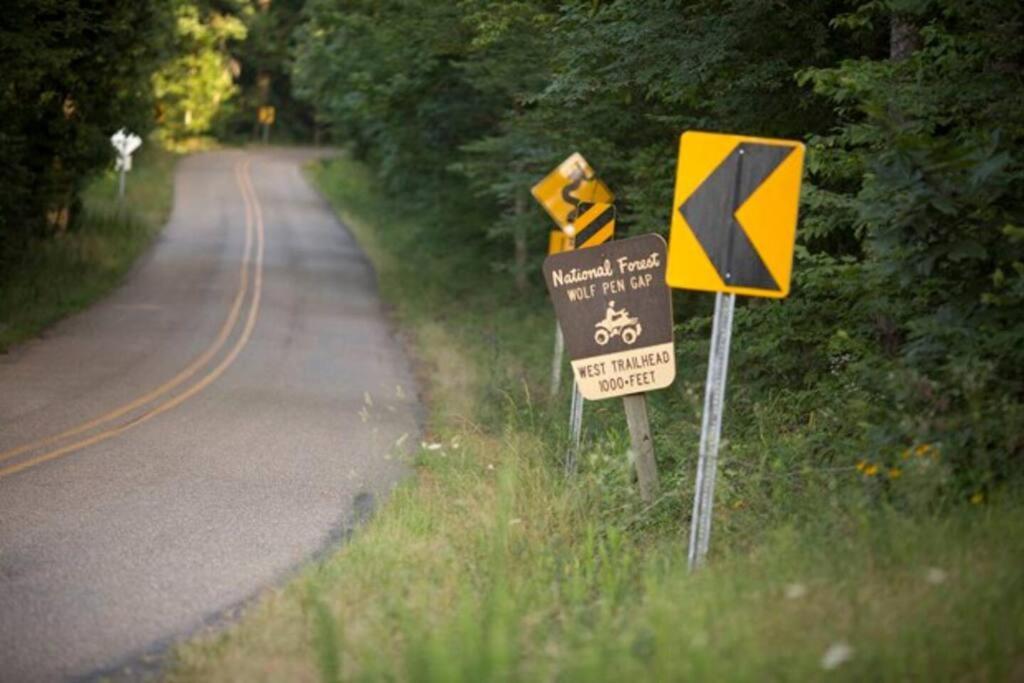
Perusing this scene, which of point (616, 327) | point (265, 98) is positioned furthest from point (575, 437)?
point (265, 98)

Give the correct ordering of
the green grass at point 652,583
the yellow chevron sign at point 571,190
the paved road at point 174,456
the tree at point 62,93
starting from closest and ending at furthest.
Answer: the green grass at point 652,583
the paved road at point 174,456
the yellow chevron sign at point 571,190
the tree at point 62,93

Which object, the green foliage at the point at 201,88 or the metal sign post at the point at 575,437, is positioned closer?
the metal sign post at the point at 575,437

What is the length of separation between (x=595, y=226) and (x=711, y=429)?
4662 mm

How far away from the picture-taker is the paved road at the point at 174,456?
284 inches

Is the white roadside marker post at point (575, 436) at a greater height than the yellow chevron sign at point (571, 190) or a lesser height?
lesser

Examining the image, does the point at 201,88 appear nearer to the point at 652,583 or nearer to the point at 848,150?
the point at 848,150

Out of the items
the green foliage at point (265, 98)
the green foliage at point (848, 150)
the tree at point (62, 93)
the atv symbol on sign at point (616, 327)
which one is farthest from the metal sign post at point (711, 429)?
the green foliage at point (265, 98)

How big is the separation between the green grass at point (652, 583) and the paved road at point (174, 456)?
0.70 m

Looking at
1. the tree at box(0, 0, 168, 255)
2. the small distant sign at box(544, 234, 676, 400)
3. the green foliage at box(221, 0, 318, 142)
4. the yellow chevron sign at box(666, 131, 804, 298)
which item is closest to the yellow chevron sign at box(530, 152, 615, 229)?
the small distant sign at box(544, 234, 676, 400)

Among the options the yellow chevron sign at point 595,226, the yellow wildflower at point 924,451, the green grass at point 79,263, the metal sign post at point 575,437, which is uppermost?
the yellow chevron sign at point 595,226

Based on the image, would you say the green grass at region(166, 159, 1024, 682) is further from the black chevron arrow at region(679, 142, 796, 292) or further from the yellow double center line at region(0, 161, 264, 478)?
the yellow double center line at region(0, 161, 264, 478)

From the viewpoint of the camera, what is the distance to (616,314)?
9023 millimetres

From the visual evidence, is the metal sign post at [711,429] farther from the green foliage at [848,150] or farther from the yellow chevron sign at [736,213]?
the green foliage at [848,150]

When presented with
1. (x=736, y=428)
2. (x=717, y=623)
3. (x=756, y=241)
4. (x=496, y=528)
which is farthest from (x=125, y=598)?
(x=736, y=428)
